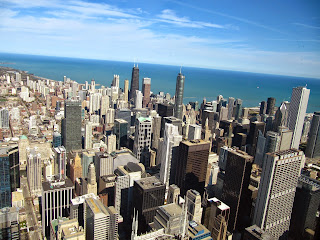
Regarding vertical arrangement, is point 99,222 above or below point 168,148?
below

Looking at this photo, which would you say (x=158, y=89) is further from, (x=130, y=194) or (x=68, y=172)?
(x=130, y=194)

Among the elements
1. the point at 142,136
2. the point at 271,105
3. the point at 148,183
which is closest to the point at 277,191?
the point at 148,183

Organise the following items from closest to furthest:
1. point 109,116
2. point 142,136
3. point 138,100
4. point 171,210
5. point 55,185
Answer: point 171,210
point 55,185
point 142,136
point 109,116
point 138,100

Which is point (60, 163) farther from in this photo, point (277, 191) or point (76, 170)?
point (277, 191)

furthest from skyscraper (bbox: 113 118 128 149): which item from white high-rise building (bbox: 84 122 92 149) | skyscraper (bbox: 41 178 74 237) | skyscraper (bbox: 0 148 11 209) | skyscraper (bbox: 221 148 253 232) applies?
skyscraper (bbox: 221 148 253 232)

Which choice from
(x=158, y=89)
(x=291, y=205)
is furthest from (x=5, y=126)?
(x=158, y=89)
